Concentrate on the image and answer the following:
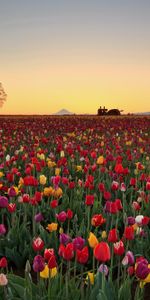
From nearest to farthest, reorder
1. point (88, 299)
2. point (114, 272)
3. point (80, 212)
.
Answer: point (88, 299), point (114, 272), point (80, 212)

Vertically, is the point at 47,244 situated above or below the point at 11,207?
below

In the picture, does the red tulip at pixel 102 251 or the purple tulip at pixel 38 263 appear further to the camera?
the purple tulip at pixel 38 263

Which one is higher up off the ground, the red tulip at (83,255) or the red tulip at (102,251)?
the red tulip at (102,251)

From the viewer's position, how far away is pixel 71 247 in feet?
8.68

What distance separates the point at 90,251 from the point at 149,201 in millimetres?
1452

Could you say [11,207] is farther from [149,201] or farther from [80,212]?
[149,201]

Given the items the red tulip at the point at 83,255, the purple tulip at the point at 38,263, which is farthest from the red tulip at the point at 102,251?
the purple tulip at the point at 38,263

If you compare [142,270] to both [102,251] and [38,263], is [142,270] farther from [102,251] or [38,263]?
[38,263]

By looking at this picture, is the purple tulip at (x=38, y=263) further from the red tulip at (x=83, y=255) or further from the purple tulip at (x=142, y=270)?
the purple tulip at (x=142, y=270)

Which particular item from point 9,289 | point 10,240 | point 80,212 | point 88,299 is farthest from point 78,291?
point 80,212

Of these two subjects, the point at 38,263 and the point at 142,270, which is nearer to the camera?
the point at 142,270

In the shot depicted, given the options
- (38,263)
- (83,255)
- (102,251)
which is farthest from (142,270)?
(38,263)

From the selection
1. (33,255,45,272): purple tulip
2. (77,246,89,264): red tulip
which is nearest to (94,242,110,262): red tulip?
(77,246,89,264): red tulip

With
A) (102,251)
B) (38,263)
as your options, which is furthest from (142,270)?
(38,263)
